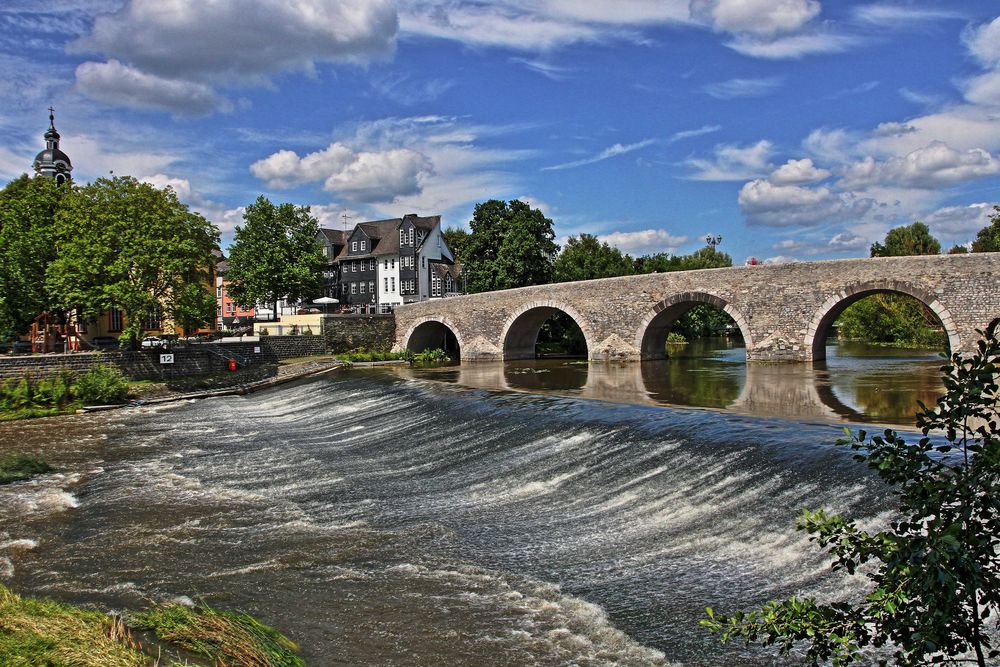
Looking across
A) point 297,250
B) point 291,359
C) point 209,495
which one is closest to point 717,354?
point 291,359

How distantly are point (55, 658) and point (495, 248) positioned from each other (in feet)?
145

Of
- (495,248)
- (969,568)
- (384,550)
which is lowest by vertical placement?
(384,550)

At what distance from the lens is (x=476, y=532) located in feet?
33.5

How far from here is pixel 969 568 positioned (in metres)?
2.70

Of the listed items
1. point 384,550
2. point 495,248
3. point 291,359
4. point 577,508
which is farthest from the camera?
point 495,248

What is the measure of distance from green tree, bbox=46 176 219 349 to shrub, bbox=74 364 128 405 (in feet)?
7.87

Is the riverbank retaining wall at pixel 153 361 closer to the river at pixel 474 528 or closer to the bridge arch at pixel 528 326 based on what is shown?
the river at pixel 474 528

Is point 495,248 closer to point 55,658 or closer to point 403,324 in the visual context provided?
point 403,324

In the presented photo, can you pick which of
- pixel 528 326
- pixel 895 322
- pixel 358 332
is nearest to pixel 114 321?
pixel 358 332

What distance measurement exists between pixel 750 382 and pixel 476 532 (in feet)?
49.6

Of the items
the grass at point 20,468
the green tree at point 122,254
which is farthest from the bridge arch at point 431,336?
the grass at point 20,468

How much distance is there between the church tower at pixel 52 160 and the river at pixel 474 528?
31.6m

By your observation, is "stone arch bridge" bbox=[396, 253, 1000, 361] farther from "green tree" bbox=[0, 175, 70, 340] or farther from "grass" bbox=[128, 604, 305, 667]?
"grass" bbox=[128, 604, 305, 667]

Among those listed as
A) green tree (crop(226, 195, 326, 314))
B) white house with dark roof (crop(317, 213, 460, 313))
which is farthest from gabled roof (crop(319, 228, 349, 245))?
green tree (crop(226, 195, 326, 314))
